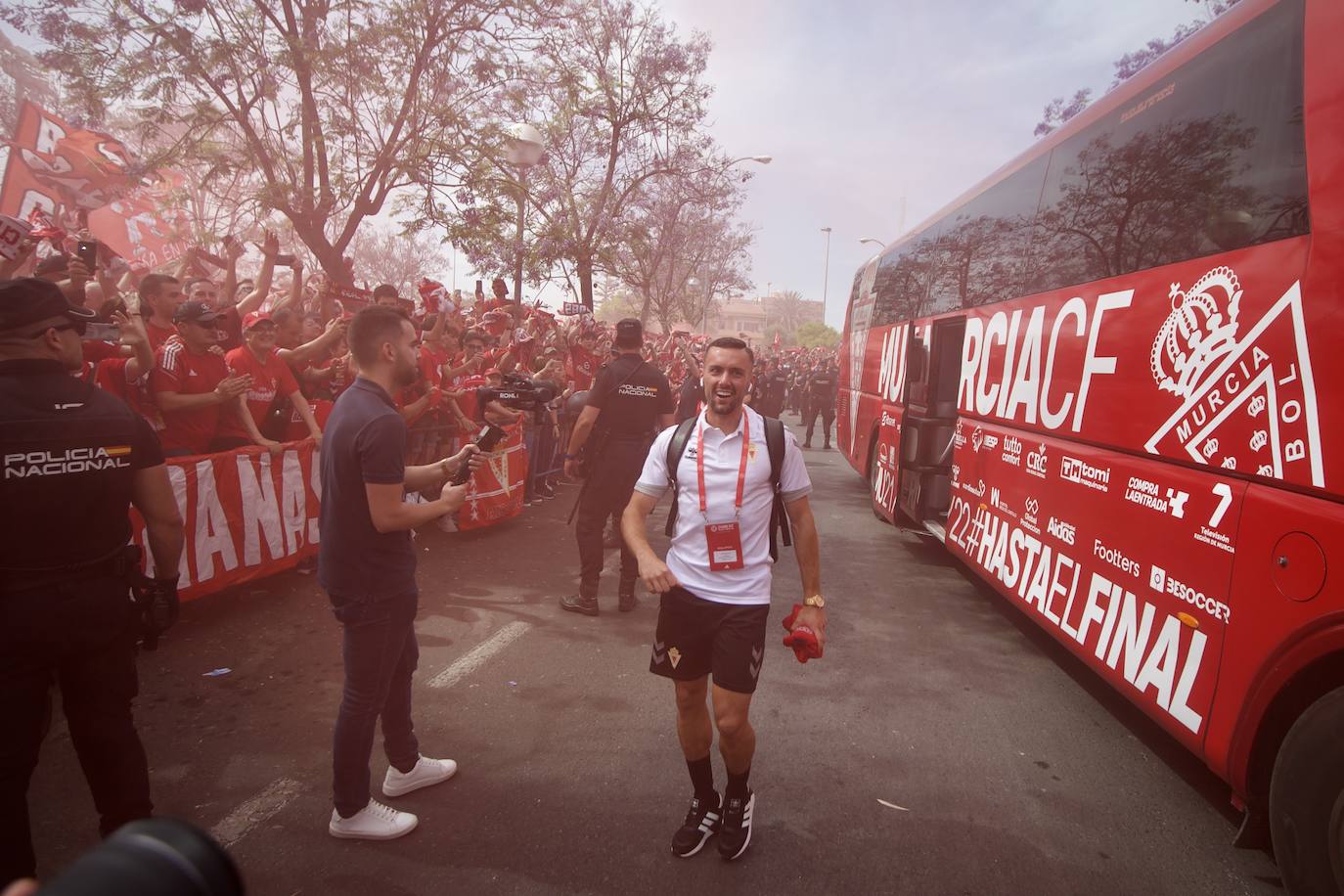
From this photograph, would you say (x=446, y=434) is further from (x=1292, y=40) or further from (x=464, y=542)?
(x=1292, y=40)

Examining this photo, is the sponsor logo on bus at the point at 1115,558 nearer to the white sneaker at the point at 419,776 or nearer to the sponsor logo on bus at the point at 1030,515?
the sponsor logo on bus at the point at 1030,515

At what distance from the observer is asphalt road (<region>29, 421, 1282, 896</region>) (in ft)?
9.05

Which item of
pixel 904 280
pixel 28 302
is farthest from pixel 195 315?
pixel 904 280

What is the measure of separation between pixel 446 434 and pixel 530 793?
18.1ft

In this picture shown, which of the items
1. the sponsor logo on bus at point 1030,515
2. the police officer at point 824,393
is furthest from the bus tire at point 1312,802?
the police officer at point 824,393

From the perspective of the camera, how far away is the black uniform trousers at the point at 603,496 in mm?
5484

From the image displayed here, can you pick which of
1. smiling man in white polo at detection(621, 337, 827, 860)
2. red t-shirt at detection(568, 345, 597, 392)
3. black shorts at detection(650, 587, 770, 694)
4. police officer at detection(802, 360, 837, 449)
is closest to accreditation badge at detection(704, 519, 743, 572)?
smiling man in white polo at detection(621, 337, 827, 860)

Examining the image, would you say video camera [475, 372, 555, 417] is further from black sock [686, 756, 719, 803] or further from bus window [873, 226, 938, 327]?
bus window [873, 226, 938, 327]

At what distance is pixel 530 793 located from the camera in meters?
3.17

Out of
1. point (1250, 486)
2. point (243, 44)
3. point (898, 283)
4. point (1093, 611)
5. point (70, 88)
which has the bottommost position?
point (1093, 611)

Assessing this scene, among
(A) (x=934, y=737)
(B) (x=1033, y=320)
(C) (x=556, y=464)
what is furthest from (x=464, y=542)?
(B) (x=1033, y=320)

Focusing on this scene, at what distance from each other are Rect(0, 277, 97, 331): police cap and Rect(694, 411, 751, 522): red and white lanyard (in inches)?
87.4

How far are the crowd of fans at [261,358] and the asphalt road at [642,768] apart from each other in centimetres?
145

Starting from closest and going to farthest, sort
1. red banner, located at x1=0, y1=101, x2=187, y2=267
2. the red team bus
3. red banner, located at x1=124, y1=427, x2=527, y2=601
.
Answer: the red team bus → red banner, located at x1=124, y1=427, x2=527, y2=601 → red banner, located at x1=0, y1=101, x2=187, y2=267
